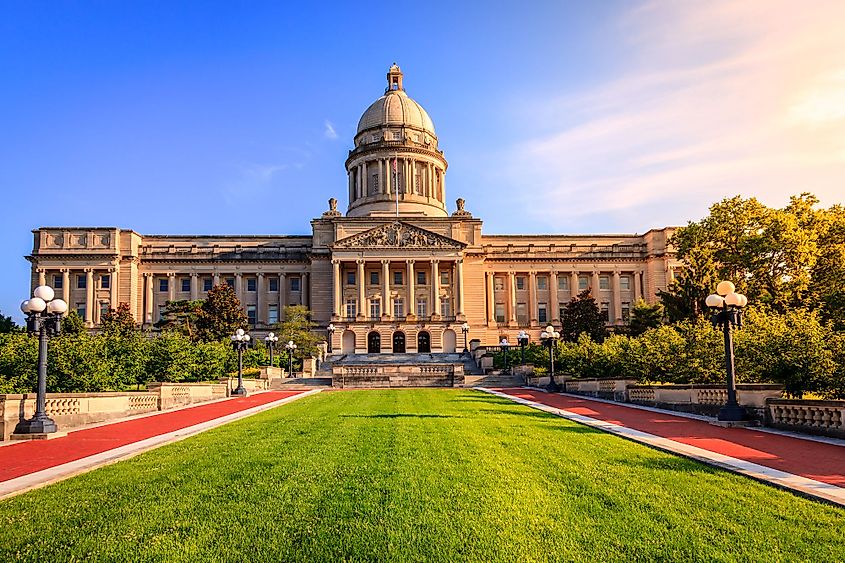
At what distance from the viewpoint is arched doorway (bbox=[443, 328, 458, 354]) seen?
78.8m

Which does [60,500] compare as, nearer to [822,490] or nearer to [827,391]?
[822,490]

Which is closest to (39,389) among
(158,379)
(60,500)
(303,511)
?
(60,500)

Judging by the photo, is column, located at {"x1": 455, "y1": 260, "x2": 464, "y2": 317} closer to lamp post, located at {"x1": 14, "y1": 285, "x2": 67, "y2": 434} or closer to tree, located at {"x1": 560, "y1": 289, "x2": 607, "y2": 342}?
tree, located at {"x1": 560, "y1": 289, "x2": 607, "y2": 342}

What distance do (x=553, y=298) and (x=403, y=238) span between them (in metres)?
23.7

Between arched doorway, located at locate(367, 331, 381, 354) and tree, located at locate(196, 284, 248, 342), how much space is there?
23053mm

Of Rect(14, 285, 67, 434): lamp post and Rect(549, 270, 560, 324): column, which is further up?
Rect(549, 270, 560, 324): column

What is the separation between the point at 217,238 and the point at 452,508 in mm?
88439

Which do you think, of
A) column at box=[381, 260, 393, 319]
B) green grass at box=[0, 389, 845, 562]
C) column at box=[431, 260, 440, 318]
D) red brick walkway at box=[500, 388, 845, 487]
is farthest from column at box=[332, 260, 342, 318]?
green grass at box=[0, 389, 845, 562]

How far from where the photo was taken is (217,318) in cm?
5734

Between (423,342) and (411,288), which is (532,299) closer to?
(423,342)

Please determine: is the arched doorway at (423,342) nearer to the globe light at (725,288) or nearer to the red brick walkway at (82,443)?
the red brick walkway at (82,443)

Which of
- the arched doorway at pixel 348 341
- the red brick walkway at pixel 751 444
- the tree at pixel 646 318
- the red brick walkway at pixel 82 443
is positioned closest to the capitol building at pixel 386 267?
the arched doorway at pixel 348 341

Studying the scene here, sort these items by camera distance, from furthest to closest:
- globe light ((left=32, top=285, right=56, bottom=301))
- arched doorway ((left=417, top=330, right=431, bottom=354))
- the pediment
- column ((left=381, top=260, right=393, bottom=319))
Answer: the pediment
column ((left=381, top=260, right=393, bottom=319))
arched doorway ((left=417, top=330, right=431, bottom=354))
globe light ((left=32, top=285, right=56, bottom=301))

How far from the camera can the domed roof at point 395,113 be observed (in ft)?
324
